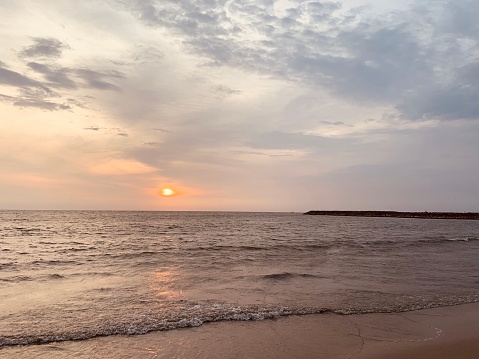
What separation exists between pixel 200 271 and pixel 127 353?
33.5 ft

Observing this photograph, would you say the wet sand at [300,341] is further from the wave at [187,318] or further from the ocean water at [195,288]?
the ocean water at [195,288]

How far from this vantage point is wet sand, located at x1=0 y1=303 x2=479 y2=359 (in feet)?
23.8

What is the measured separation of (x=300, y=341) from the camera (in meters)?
8.06

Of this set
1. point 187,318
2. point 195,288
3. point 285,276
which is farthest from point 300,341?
point 285,276

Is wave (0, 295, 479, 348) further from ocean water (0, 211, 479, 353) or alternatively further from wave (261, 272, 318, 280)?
wave (261, 272, 318, 280)

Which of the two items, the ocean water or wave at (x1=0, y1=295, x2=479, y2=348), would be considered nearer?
wave at (x1=0, y1=295, x2=479, y2=348)

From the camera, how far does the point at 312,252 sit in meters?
26.1

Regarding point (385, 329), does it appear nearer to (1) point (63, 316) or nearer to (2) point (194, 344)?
(2) point (194, 344)

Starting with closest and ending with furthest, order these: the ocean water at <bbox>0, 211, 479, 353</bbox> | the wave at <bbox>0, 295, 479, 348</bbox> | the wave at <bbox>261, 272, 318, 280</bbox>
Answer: the wave at <bbox>0, 295, 479, 348</bbox> → the ocean water at <bbox>0, 211, 479, 353</bbox> → the wave at <bbox>261, 272, 318, 280</bbox>

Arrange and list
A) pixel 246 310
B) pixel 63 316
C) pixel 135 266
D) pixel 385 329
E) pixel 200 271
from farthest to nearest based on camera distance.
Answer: pixel 135 266
pixel 200 271
pixel 246 310
pixel 63 316
pixel 385 329

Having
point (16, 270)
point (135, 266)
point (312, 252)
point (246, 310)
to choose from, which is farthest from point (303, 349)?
point (312, 252)

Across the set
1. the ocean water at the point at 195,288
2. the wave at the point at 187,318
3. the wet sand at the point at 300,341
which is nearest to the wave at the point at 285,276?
the ocean water at the point at 195,288

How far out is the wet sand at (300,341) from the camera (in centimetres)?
727

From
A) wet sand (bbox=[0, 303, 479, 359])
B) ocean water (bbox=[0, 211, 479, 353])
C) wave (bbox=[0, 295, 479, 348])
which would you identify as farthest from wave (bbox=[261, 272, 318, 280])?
wet sand (bbox=[0, 303, 479, 359])
